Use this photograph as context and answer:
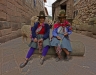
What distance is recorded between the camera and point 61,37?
112 inches

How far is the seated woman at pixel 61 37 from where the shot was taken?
2.80 m

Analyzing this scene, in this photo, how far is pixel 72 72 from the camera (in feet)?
7.49

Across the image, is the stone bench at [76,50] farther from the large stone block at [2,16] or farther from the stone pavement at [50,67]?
the large stone block at [2,16]

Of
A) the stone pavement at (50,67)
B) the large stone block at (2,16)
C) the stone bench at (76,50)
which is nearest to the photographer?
the stone pavement at (50,67)

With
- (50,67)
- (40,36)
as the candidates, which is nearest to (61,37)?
(40,36)

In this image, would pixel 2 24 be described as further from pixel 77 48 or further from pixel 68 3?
pixel 68 3

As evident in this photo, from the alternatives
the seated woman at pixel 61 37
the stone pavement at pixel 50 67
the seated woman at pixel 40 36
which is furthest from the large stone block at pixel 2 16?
the seated woman at pixel 61 37

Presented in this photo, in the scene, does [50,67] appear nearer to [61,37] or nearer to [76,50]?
[61,37]

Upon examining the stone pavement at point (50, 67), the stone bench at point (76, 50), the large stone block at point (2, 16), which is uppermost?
the large stone block at point (2, 16)

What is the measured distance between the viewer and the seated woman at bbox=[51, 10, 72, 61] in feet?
9.18

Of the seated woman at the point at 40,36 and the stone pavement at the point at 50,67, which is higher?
the seated woman at the point at 40,36

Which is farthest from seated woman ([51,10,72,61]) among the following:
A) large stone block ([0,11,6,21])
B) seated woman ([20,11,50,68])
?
large stone block ([0,11,6,21])

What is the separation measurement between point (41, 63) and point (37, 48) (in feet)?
1.54

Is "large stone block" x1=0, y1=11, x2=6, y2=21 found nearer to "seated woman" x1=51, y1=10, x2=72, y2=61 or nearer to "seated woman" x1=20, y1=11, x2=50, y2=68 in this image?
"seated woman" x1=20, y1=11, x2=50, y2=68
